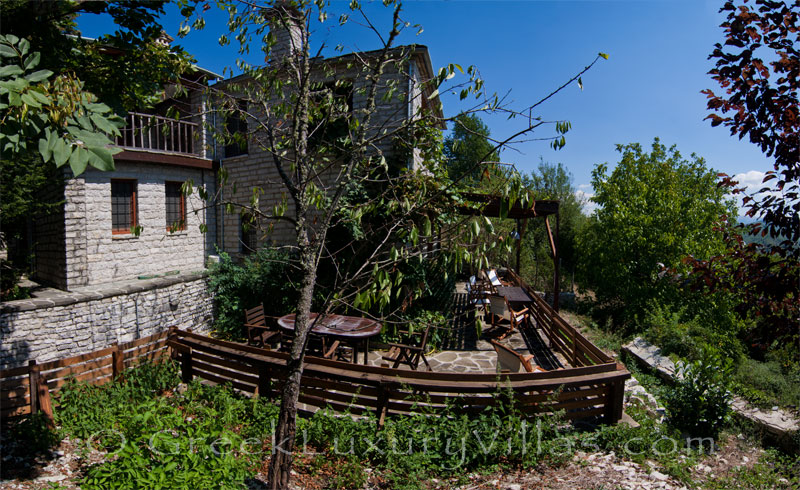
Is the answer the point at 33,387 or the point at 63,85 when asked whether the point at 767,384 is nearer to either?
the point at 63,85

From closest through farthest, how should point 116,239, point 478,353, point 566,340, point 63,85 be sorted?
point 63,85, point 566,340, point 478,353, point 116,239

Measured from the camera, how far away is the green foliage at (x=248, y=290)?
10094 millimetres

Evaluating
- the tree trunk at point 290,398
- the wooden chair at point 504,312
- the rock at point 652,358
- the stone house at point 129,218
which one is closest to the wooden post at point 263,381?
the tree trunk at point 290,398

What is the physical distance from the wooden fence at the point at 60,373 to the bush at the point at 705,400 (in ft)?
26.0

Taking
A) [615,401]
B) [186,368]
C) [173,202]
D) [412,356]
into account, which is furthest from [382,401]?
[173,202]

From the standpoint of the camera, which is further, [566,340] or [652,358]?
[652,358]

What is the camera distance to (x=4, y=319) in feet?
22.8

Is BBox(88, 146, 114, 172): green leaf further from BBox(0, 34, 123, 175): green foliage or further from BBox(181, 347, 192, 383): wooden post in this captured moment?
BBox(181, 347, 192, 383): wooden post

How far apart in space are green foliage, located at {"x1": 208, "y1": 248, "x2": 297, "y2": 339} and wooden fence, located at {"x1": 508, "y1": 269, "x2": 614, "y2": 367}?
19.4ft

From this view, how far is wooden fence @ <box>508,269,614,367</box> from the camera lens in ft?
21.0

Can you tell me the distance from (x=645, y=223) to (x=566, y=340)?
7.24 m

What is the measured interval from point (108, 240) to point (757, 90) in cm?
1206

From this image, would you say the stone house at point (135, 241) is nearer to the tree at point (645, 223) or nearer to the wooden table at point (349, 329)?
the wooden table at point (349, 329)

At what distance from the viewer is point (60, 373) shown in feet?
19.0
